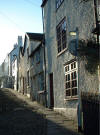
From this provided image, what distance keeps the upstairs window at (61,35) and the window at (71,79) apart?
55.6 inches

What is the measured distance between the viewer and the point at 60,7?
39.3 ft

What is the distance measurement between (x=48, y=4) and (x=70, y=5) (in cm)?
438

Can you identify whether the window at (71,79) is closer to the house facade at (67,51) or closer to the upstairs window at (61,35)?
the house facade at (67,51)

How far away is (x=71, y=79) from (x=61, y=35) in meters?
2.94

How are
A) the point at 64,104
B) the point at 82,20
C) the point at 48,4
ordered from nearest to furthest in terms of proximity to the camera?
the point at 82,20
the point at 64,104
the point at 48,4

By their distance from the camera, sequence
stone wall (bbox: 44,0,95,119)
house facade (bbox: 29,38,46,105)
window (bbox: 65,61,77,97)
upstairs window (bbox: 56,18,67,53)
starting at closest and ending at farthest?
stone wall (bbox: 44,0,95,119), window (bbox: 65,61,77,97), upstairs window (bbox: 56,18,67,53), house facade (bbox: 29,38,46,105)

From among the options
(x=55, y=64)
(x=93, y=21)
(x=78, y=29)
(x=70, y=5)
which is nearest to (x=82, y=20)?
(x=78, y=29)

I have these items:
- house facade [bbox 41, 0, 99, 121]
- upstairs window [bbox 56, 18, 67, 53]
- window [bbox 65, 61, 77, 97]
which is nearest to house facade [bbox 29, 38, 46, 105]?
house facade [bbox 41, 0, 99, 121]

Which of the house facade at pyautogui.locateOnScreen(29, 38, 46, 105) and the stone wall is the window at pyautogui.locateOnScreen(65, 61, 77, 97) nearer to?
the stone wall

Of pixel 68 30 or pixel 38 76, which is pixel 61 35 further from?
pixel 38 76

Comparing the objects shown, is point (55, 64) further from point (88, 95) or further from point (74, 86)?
point (88, 95)

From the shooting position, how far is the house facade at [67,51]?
8391 mm

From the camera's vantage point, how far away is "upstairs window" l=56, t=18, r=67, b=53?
37.6 feet

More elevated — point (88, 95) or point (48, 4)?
point (48, 4)
